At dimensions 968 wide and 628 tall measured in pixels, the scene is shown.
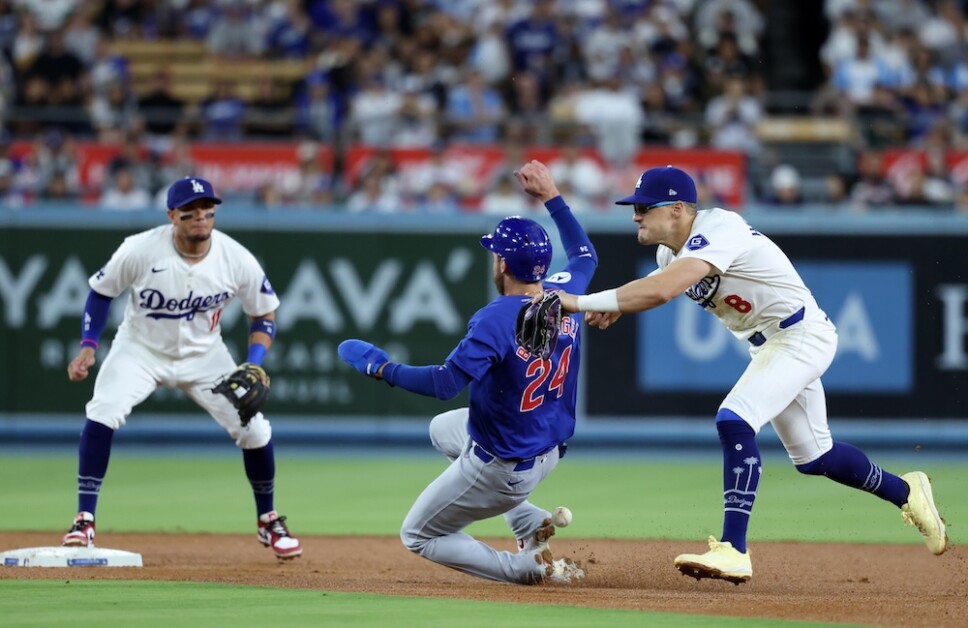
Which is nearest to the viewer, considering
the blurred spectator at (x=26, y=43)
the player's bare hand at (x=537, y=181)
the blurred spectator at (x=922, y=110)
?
the player's bare hand at (x=537, y=181)

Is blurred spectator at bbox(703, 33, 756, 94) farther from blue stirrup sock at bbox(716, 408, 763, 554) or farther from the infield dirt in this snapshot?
blue stirrup sock at bbox(716, 408, 763, 554)

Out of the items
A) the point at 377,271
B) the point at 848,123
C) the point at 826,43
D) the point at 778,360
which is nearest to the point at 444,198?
the point at 377,271

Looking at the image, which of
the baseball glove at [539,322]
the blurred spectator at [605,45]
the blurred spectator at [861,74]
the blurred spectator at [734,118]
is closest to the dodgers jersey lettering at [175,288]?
the baseball glove at [539,322]

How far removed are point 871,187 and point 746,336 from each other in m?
8.71

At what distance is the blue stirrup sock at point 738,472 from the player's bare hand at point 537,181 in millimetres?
1444

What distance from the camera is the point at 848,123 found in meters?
17.1

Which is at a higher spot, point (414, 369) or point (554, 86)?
point (554, 86)

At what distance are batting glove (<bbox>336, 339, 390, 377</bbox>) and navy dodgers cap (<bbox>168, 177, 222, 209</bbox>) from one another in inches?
71.9

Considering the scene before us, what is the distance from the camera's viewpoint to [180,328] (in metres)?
8.85

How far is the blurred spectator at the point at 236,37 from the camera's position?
63.8ft

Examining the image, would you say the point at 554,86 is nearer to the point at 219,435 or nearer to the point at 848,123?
the point at 848,123

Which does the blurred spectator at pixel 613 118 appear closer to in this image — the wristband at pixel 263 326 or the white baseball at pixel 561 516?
the wristband at pixel 263 326

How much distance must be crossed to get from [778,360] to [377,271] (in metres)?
8.17

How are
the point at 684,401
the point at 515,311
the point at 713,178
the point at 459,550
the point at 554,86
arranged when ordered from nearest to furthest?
the point at 515,311 → the point at 459,550 → the point at 684,401 → the point at 713,178 → the point at 554,86
